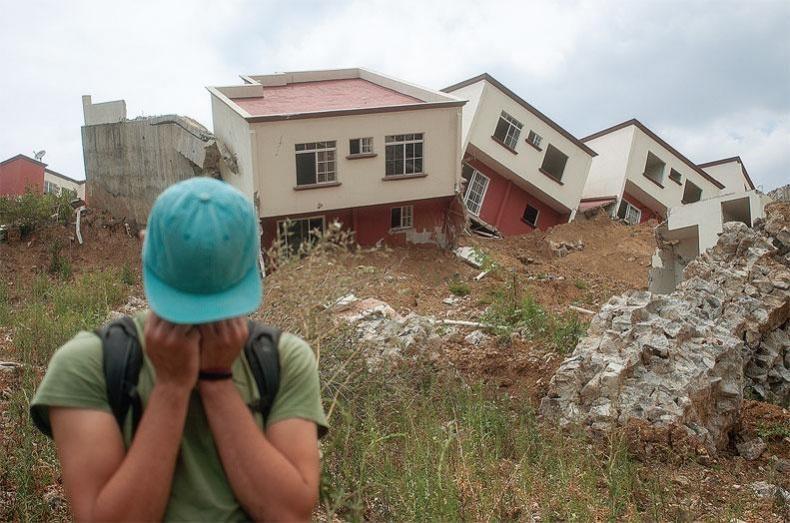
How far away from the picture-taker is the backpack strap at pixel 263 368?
234 cm

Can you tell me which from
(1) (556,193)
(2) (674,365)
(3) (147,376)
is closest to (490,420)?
(2) (674,365)

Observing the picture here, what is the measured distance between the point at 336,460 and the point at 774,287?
7302 millimetres

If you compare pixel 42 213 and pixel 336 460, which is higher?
pixel 42 213

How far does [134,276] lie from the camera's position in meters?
21.0

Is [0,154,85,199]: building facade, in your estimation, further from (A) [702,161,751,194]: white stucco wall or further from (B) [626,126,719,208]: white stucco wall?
(A) [702,161,751,194]: white stucco wall

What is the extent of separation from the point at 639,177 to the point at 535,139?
537cm

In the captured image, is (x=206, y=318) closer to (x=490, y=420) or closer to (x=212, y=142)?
(x=490, y=420)

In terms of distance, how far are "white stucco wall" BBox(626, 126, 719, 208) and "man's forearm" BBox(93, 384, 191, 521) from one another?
34220mm

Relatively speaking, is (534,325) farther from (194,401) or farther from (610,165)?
(610,165)

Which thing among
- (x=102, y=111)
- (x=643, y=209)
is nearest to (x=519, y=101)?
(x=643, y=209)

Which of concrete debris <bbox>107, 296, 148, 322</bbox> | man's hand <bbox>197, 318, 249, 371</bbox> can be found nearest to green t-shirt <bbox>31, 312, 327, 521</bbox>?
man's hand <bbox>197, 318, 249, 371</bbox>

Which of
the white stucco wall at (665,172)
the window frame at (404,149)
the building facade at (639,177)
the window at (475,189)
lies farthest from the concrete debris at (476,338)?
the white stucco wall at (665,172)

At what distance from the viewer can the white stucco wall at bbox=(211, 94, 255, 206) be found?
75.6ft

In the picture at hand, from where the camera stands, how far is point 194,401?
7.57 feet
